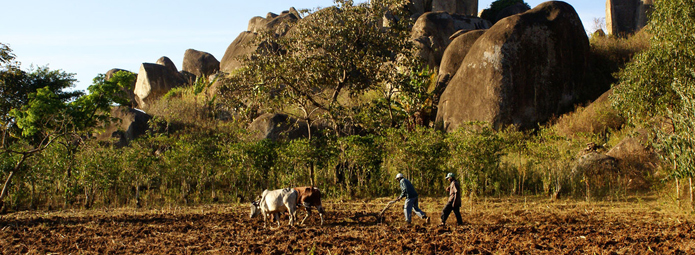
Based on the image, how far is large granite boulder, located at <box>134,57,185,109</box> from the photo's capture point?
35750mm

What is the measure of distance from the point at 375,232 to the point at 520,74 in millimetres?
14420

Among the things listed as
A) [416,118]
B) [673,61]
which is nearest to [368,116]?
[416,118]

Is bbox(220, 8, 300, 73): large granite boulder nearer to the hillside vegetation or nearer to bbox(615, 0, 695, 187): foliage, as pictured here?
the hillside vegetation

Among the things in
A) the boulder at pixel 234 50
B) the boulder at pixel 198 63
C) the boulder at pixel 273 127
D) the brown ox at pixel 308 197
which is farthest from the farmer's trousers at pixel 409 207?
the boulder at pixel 198 63

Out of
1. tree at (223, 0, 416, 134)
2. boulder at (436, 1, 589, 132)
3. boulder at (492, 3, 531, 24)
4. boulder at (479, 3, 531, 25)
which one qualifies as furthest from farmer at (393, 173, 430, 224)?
boulder at (492, 3, 531, 24)

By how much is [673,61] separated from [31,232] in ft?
45.8

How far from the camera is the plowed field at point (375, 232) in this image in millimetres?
7688

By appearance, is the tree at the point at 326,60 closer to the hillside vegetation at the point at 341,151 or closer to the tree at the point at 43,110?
the hillside vegetation at the point at 341,151

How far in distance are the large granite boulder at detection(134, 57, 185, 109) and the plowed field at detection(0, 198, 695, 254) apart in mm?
23636

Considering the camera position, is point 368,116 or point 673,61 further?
point 368,116

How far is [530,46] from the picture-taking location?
71.8ft

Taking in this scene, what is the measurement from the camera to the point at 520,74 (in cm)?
2152

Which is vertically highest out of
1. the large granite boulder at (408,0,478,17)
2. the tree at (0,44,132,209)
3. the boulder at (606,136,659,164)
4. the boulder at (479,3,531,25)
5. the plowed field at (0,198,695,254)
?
the large granite boulder at (408,0,478,17)

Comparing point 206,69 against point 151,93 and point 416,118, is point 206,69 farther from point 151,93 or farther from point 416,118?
point 416,118
